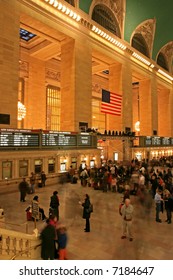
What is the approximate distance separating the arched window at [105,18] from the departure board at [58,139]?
12606 mm

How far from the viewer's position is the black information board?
10961 millimetres

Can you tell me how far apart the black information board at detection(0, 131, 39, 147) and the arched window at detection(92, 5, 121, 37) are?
46.7 feet

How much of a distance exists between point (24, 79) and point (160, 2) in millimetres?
17881

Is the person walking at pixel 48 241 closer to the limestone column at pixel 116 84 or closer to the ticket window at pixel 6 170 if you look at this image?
the ticket window at pixel 6 170

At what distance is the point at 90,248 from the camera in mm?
5133

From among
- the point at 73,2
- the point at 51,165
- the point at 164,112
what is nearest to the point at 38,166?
the point at 51,165

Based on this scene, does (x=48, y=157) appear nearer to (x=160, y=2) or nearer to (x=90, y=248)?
(x=90, y=248)

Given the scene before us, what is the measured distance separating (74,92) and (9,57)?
593 centimetres

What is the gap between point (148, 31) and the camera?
26500 mm

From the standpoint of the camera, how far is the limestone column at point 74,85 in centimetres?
1739

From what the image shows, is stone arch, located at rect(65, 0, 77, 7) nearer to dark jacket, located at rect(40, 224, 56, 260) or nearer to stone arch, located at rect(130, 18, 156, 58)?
stone arch, located at rect(130, 18, 156, 58)

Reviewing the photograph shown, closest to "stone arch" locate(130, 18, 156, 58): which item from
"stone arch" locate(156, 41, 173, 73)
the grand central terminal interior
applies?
the grand central terminal interior

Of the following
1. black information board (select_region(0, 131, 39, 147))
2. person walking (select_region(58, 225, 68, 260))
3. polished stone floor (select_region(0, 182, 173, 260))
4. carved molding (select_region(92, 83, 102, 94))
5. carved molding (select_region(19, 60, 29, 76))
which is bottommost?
polished stone floor (select_region(0, 182, 173, 260))

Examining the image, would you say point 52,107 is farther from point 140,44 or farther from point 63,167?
point 140,44
